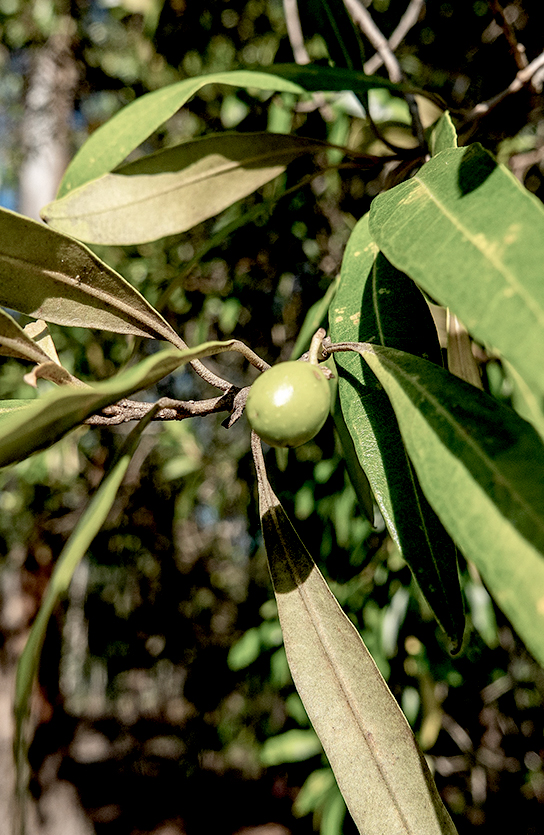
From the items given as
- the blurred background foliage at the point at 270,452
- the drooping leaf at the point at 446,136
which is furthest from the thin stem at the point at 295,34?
the drooping leaf at the point at 446,136

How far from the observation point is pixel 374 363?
54 cm

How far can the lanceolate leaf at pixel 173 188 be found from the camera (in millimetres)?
729

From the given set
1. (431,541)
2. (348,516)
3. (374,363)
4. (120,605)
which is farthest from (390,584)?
(120,605)

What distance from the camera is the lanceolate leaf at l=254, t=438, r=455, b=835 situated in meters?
0.55

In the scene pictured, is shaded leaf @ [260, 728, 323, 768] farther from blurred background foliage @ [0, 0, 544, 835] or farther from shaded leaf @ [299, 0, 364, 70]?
shaded leaf @ [299, 0, 364, 70]

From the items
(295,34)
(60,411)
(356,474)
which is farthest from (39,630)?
(295,34)

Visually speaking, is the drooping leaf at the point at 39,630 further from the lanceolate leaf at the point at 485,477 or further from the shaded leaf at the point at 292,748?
the shaded leaf at the point at 292,748

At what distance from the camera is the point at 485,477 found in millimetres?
407

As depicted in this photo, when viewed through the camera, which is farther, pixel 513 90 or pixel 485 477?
pixel 513 90

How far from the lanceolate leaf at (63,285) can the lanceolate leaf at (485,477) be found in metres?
0.31

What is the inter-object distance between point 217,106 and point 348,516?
1378 millimetres

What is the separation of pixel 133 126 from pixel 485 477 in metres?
0.61

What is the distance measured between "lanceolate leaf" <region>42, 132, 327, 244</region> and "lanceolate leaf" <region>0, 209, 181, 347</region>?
0.11 m

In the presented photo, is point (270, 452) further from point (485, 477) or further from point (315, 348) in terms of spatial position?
point (485, 477)
